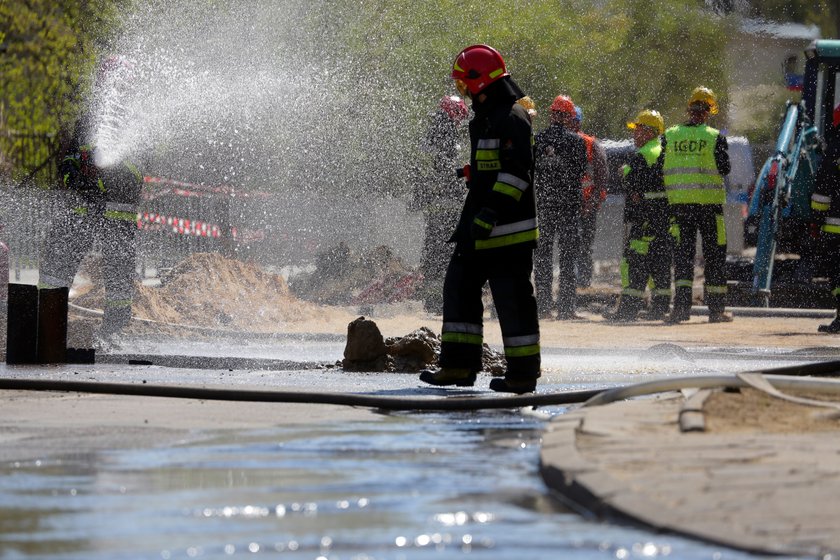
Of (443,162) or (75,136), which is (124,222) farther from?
(443,162)

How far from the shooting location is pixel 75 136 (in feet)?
43.5

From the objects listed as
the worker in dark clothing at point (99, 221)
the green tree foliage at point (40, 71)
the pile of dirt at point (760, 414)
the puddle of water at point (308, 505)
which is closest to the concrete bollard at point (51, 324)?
the worker in dark clothing at point (99, 221)

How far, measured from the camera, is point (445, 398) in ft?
24.5

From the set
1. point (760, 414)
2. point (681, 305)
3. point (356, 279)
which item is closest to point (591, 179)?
point (681, 305)

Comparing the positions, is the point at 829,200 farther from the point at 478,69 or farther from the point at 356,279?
the point at 356,279

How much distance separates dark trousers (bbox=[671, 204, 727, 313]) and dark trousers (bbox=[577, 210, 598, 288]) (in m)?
1.84

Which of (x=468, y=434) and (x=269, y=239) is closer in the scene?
(x=468, y=434)

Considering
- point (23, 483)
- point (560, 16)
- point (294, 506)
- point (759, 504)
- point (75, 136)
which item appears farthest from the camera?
point (560, 16)

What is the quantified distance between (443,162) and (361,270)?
20.0ft

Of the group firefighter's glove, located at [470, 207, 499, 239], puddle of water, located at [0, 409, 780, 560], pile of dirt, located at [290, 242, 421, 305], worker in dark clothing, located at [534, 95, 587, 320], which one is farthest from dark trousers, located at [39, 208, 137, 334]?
pile of dirt, located at [290, 242, 421, 305]

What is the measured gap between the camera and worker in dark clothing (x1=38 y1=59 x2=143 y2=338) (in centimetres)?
1292

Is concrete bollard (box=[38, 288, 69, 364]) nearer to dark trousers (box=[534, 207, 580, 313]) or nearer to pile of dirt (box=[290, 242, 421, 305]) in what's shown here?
dark trousers (box=[534, 207, 580, 313])

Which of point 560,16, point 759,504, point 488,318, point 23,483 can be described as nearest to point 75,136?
point 488,318

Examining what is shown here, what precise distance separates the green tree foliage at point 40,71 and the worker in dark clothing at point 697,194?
447 inches
